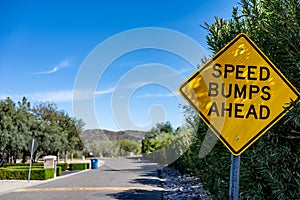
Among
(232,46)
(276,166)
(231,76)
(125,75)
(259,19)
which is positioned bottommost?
(276,166)

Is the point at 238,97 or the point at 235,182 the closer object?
the point at 235,182

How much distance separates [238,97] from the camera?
107 inches

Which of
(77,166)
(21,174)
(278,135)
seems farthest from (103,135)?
(278,135)

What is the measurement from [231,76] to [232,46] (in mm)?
297

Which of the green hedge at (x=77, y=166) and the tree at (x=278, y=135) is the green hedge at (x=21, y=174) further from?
the tree at (x=278, y=135)

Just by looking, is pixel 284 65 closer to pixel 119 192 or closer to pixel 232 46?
pixel 232 46

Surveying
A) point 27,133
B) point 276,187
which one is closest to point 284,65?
point 276,187

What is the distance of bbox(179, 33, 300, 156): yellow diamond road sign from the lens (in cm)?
266

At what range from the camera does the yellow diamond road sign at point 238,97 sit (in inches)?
105

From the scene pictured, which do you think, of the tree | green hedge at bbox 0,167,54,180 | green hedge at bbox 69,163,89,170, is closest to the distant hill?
green hedge at bbox 69,163,89,170

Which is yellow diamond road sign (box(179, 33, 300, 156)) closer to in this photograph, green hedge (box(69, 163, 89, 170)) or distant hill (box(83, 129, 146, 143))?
green hedge (box(69, 163, 89, 170))

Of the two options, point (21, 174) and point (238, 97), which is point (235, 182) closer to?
point (238, 97)

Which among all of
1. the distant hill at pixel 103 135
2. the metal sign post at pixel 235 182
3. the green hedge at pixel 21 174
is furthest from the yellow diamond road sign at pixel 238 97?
the distant hill at pixel 103 135

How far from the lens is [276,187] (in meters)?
2.50
